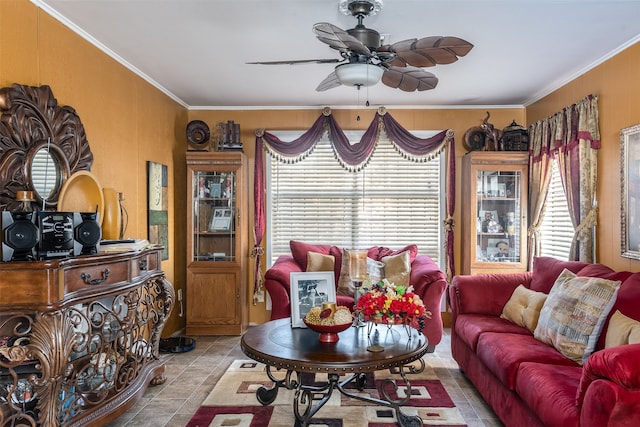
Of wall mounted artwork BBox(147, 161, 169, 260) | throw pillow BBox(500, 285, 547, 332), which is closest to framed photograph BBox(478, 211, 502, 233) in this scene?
throw pillow BBox(500, 285, 547, 332)

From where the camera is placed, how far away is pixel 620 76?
336cm

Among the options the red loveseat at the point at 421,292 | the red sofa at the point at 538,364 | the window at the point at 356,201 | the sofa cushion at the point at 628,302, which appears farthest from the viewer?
the window at the point at 356,201

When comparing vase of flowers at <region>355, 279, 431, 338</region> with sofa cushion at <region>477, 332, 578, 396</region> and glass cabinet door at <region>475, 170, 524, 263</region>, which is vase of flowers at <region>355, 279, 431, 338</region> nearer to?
sofa cushion at <region>477, 332, 578, 396</region>

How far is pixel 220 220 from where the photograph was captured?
5.03 m

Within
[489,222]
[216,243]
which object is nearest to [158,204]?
[216,243]

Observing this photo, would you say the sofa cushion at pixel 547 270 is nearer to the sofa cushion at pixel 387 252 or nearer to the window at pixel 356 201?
the sofa cushion at pixel 387 252

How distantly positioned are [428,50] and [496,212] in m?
3.17

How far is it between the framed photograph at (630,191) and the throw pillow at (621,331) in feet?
3.30

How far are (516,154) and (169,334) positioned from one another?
14.2ft

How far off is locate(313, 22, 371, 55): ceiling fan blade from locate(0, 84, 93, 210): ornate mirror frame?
180 cm

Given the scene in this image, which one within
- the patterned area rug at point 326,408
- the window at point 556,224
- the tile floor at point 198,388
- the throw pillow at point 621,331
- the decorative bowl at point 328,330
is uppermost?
the window at point 556,224

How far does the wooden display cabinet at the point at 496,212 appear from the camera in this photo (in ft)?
15.9

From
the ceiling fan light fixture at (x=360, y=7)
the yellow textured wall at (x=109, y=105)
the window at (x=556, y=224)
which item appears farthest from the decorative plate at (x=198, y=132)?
the window at (x=556, y=224)

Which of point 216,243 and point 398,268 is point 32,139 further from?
point 398,268
